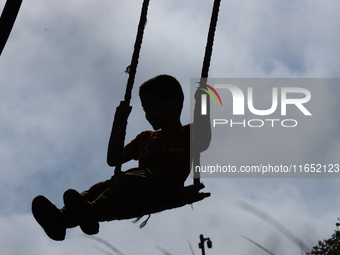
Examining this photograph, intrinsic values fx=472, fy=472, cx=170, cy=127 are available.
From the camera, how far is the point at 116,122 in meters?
3.85

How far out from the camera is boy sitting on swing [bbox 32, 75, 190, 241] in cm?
311

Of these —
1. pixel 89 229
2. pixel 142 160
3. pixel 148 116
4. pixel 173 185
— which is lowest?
pixel 89 229

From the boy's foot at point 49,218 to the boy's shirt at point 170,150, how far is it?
892 mm

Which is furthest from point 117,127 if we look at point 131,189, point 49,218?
point 49,218

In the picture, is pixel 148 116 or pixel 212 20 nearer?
pixel 212 20

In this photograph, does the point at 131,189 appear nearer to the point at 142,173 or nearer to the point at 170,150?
the point at 142,173

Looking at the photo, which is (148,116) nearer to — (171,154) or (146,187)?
(171,154)

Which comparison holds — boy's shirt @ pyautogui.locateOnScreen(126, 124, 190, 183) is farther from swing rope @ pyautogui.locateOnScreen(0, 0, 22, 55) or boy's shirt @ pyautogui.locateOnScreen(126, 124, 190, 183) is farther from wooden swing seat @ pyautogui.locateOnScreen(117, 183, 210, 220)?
swing rope @ pyautogui.locateOnScreen(0, 0, 22, 55)

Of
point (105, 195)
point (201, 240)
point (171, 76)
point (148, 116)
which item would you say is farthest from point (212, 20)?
point (201, 240)

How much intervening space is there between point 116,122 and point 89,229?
110 cm

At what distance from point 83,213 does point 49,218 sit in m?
0.28

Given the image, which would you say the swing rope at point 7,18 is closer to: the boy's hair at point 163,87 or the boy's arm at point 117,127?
the boy's arm at point 117,127

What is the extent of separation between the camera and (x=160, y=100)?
3984 millimetres

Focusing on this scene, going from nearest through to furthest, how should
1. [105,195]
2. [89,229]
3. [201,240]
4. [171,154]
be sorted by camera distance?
[89,229] → [105,195] → [171,154] → [201,240]
